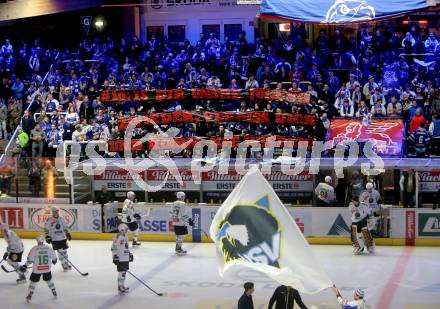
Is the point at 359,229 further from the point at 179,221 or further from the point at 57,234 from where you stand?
the point at 57,234

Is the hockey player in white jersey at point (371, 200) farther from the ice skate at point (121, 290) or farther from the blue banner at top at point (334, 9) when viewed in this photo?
the blue banner at top at point (334, 9)

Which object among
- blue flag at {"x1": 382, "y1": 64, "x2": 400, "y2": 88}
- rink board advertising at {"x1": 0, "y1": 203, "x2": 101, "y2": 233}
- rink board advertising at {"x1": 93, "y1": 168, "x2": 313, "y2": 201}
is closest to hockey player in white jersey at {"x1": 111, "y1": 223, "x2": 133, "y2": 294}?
A: rink board advertising at {"x1": 0, "y1": 203, "x2": 101, "y2": 233}

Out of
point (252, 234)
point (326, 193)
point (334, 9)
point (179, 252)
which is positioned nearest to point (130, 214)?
point (179, 252)

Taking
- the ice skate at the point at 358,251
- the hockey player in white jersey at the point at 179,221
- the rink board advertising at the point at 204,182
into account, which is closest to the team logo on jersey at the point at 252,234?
the hockey player in white jersey at the point at 179,221

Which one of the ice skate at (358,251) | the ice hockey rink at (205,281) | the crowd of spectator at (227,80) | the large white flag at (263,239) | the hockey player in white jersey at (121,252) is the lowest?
the ice hockey rink at (205,281)

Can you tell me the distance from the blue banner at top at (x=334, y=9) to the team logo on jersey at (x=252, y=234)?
1718 centimetres

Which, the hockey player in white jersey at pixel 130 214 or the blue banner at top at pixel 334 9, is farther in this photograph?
the blue banner at top at pixel 334 9

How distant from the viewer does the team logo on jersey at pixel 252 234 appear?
49.1 ft

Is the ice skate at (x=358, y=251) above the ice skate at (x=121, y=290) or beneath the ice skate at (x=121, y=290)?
above

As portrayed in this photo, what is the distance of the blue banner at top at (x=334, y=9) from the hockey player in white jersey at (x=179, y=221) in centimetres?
936

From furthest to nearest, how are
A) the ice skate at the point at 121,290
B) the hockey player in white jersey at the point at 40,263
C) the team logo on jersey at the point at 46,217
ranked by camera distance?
the team logo on jersey at the point at 46,217
the ice skate at the point at 121,290
the hockey player in white jersey at the point at 40,263

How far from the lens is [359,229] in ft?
82.3

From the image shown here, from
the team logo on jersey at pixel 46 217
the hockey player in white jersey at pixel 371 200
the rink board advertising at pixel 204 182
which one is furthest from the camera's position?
the team logo on jersey at pixel 46 217

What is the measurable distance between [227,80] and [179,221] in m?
9.61
